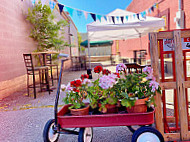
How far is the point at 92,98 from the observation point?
2088 mm

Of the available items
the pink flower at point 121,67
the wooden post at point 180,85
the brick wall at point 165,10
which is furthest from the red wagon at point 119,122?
the brick wall at point 165,10

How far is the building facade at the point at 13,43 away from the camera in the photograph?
5168mm

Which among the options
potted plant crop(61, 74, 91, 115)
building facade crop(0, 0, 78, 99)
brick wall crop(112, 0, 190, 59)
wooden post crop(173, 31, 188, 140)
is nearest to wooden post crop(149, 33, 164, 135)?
wooden post crop(173, 31, 188, 140)

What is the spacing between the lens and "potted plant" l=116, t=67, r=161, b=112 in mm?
1945

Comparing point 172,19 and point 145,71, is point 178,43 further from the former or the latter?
point 172,19

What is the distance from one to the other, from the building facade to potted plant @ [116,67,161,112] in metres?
Answer: 4.00

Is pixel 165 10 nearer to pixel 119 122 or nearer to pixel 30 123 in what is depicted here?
pixel 30 123

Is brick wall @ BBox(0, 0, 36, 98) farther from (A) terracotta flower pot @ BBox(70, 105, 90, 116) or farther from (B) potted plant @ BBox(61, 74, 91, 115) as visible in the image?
(A) terracotta flower pot @ BBox(70, 105, 90, 116)

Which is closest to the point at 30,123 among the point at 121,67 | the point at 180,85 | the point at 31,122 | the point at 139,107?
the point at 31,122

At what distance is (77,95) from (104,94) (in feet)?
1.00

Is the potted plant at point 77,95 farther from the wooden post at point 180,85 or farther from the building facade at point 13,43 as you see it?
the building facade at point 13,43

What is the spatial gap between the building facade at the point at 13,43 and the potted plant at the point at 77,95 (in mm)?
3573

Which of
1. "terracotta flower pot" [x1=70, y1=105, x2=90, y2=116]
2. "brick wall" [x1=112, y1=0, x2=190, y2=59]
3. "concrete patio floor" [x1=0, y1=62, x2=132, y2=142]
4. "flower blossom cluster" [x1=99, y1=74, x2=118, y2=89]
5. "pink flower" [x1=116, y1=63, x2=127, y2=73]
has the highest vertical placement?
"brick wall" [x1=112, y1=0, x2=190, y2=59]

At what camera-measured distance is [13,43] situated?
5.75 metres
